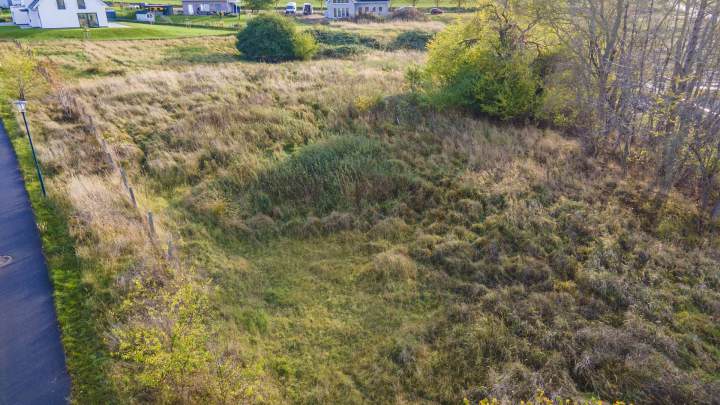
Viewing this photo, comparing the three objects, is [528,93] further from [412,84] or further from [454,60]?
[412,84]

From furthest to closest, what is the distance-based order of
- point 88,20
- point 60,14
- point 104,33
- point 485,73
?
point 88,20 < point 60,14 < point 104,33 < point 485,73

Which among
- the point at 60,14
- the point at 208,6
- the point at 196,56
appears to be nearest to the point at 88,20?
the point at 60,14

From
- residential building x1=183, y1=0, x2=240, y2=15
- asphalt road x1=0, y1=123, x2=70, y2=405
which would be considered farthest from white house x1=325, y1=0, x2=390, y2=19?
asphalt road x1=0, y1=123, x2=70, y2=405

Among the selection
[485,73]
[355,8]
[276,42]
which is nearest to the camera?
[485,73]

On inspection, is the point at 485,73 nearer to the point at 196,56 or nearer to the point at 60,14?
the point at 196,56

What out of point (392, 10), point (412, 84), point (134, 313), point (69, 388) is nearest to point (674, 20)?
point (412, 84)

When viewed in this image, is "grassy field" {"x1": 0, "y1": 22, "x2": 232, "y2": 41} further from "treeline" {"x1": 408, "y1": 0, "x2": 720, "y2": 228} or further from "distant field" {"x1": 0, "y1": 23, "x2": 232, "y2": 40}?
"treeline" {"x1": 408, "y1": 0, "x2": 720, "y2": 228}

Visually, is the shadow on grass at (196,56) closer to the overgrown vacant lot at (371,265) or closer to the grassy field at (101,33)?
the grassy field at (101,33)
